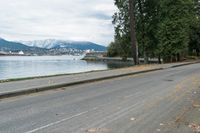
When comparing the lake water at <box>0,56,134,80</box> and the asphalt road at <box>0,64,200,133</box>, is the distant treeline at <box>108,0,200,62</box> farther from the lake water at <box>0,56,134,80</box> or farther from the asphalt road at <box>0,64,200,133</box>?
the asphalt road at <box>0,64,200,133</box>

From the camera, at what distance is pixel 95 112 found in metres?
10.9

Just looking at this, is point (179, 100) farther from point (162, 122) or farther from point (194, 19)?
point (194, 19)

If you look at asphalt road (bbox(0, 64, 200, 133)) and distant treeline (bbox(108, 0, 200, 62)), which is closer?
asphalt road (bbox(0, 64, 200, 133))

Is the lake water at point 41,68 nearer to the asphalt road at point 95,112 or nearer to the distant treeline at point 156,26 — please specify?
the distant treeline at point 156,26

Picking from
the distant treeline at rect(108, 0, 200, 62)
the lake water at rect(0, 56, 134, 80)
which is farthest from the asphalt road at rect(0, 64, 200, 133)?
the distant treeline at rect(108, 0, 200, 62)

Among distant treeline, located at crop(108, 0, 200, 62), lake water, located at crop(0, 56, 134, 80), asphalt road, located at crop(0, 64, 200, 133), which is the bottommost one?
lake water, located at crop(0, 56, 134, 80)

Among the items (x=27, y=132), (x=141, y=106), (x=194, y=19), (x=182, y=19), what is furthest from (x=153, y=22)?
(x=27, y=132)

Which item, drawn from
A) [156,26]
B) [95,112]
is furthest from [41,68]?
[95,112]

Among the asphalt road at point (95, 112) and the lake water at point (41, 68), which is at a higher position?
the asphalt road at point (95, 112)

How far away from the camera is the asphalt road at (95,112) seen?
28.7 ft

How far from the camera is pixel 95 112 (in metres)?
10.9

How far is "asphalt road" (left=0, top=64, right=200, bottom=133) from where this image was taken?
28.7ft

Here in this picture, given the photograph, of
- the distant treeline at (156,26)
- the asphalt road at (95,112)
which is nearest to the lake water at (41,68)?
the distant treeline at (156,26)

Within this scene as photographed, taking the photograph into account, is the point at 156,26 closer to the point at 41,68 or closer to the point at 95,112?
the point at 41,68
